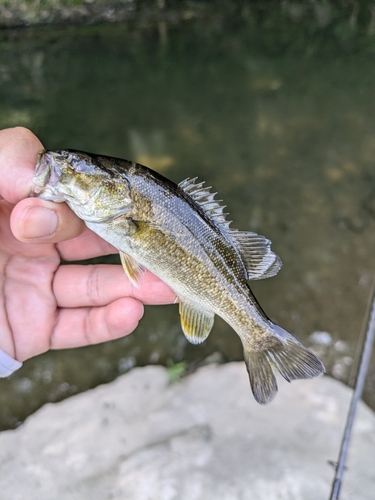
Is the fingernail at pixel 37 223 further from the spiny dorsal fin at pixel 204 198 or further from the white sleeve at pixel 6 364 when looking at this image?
the white sleeve at pixel 6 364

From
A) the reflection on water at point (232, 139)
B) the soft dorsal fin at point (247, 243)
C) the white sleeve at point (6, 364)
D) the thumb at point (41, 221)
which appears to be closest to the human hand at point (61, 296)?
the white sleeve at point (6, 364)

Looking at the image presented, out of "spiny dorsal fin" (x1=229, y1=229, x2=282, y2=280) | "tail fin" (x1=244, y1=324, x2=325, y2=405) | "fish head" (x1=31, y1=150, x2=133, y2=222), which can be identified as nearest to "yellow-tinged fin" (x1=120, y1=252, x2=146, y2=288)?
"fish head" (x1=31, y1=150, x2=133, y2=222)

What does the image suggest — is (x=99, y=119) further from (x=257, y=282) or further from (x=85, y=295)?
(x=85, y=295)

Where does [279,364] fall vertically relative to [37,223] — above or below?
below

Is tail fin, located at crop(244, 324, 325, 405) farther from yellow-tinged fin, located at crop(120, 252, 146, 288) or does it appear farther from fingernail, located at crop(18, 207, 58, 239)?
fingernail, located at crop(18, 207, 58, 239)

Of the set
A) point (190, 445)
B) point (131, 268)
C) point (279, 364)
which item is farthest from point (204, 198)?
point (190, 445)

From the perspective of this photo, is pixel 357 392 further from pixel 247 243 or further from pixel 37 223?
pixel 37 223

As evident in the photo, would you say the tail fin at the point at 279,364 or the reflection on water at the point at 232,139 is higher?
the tail fin at the point at 279,364
